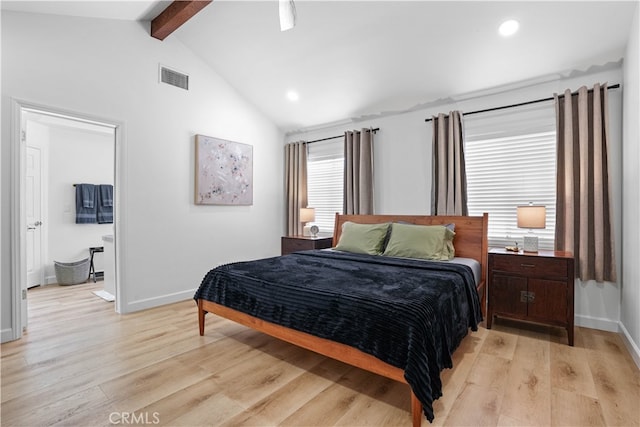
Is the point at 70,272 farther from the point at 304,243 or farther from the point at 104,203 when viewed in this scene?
the point at 304,243

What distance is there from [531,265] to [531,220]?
0.42m

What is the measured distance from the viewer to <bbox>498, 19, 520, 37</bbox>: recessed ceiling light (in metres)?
2.66

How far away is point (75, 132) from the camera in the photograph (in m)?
5.17

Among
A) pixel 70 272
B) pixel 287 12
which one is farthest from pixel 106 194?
pixel 287 12

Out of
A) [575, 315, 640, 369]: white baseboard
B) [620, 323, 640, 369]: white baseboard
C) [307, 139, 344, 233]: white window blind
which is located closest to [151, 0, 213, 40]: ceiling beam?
[307, 139, 344, 233]: white window blind

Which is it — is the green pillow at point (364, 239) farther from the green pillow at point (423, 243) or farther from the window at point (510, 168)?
the window at point (510, 168)

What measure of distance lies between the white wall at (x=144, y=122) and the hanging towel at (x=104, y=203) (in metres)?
2.54

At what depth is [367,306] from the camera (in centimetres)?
179

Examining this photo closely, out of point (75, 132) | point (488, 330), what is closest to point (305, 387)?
point (488, 330)

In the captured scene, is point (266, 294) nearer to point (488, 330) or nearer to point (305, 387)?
point (305, 387)

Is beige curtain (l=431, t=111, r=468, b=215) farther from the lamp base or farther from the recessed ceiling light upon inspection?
the recessed ceiling light

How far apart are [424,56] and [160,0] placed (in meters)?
2.72

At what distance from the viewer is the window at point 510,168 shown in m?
3.16

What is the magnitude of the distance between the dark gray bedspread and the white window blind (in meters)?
1.94
